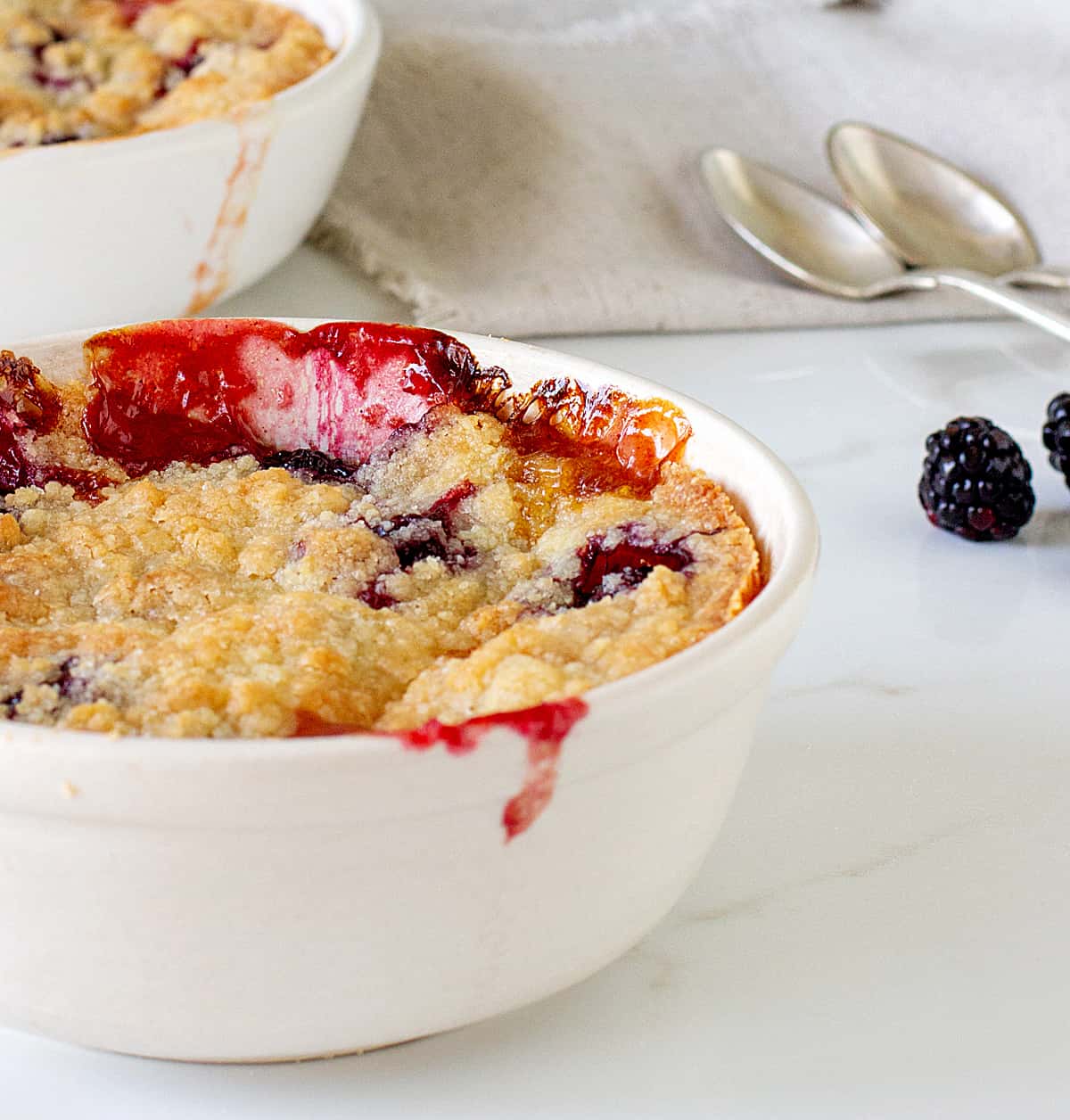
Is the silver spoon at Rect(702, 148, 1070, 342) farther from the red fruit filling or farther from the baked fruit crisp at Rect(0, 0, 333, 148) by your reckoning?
the red fruit filling

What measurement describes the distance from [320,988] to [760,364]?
3.82ft

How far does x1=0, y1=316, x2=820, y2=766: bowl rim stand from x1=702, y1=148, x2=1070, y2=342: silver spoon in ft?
3.13

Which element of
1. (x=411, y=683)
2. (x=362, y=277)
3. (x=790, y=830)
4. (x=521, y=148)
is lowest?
(x=362, y=277)

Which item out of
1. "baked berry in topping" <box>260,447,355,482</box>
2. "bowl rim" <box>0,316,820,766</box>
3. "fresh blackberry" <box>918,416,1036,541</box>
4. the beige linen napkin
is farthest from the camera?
the beige linen napkin

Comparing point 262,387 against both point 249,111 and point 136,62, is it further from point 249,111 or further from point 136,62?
point 136,62

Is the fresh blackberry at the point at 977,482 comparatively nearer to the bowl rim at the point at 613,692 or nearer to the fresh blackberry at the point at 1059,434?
the fresh blackberry at the point at 1059,434

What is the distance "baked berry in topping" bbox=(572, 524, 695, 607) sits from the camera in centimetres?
90

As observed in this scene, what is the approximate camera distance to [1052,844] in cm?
104

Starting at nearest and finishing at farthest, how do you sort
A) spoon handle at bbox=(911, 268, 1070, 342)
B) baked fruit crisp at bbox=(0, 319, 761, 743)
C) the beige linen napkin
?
baked fruit crisp at bbox=(0, 319, 761, 743) < spoon handle at bbox=(911, 268, 1070, 342) < the beige linen napkin

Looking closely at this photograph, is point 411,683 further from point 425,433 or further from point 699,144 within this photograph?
point 699,144

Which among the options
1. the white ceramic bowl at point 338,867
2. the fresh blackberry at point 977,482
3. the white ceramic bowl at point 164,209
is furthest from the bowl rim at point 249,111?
the white ceramic bowl at point 338,867

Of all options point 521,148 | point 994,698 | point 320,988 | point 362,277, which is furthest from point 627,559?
point 521,148

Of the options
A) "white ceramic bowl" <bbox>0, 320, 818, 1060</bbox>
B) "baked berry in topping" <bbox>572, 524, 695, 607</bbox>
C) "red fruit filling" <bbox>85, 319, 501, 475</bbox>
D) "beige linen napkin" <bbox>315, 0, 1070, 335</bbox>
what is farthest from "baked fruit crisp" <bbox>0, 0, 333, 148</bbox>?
"white ceramic bowl" <bbox>0, 320, 818, 1060</bbox>

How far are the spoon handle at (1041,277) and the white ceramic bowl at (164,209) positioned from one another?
2.53 ft
